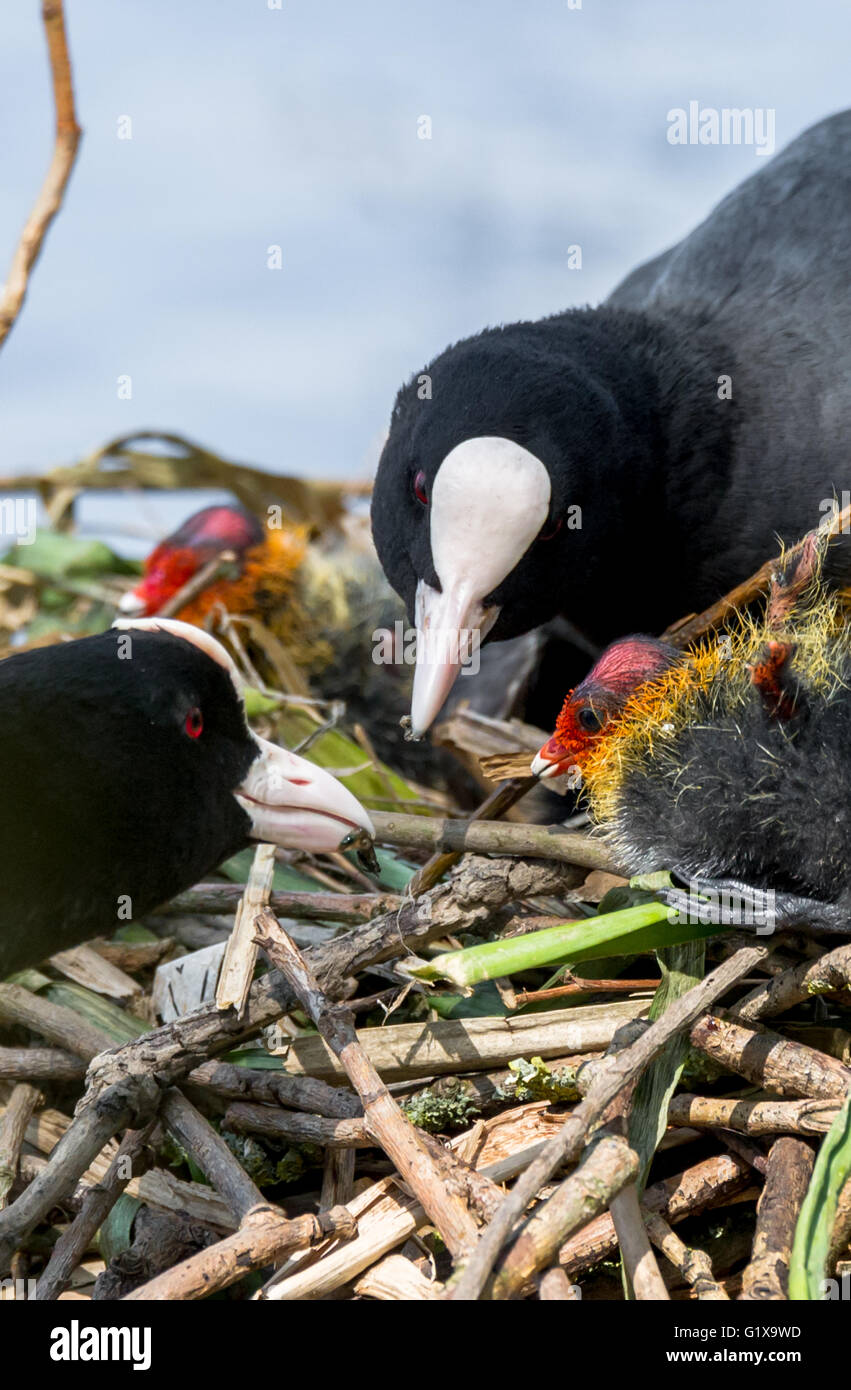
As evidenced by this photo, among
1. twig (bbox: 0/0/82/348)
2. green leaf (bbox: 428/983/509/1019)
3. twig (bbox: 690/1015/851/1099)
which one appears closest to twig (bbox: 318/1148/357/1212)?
green leaf (bbox: 428/983/509/1019)

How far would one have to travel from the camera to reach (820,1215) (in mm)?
1383

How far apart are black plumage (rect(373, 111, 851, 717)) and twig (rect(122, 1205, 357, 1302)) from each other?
104cm

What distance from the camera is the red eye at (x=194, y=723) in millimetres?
2090

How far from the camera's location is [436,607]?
2.25m

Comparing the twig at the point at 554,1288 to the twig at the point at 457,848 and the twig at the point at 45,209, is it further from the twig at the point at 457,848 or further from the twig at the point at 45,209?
the twig at the point at 45,209

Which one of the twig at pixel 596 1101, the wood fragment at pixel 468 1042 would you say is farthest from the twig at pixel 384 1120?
the wood fragment at pixel 468 1042

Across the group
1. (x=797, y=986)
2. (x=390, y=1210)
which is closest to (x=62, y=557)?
(x=390, y=1210)

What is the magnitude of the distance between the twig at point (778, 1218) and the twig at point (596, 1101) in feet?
0.60

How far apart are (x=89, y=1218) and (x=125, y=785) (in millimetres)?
584

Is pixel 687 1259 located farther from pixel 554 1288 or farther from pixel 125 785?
pixel 125 785

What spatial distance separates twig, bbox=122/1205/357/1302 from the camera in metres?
1.45

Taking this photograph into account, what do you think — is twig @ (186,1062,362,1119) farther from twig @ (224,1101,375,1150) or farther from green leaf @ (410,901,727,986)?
green leaf @ (410,901,727,986)
